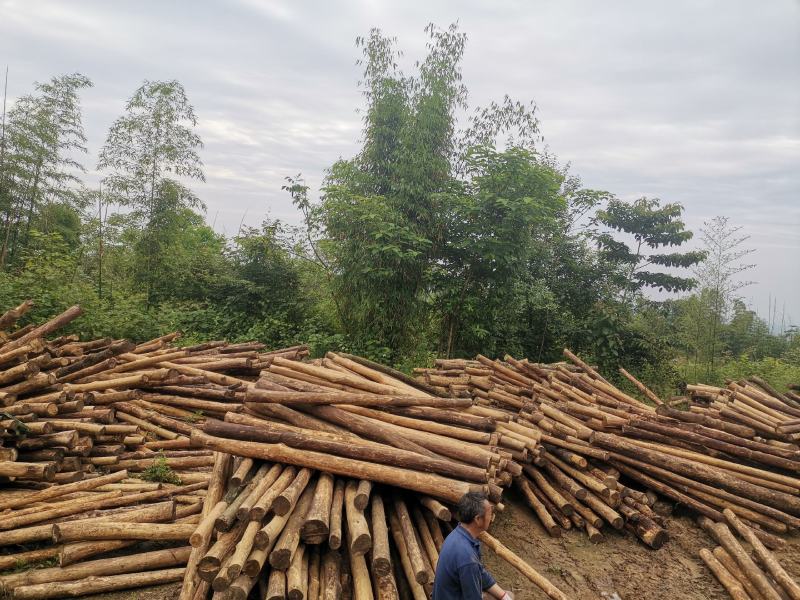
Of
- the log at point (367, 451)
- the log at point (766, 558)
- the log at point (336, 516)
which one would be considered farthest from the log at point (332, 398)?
the log at point (766, 558)

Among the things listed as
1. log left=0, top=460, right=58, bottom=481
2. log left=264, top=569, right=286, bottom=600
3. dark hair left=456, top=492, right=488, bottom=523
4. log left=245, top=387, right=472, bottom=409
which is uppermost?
log left=245, top=387, right=472, bottom=409

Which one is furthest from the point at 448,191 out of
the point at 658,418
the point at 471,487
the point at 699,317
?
the point at 471,487

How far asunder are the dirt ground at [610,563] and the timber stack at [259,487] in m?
0.64

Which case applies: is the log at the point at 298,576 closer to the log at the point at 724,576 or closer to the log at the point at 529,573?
the log at the point at 529,573

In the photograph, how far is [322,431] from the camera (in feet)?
16.9

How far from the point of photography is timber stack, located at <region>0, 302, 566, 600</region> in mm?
3965

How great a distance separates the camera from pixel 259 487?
436 centimetres

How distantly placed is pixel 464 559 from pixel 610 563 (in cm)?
324

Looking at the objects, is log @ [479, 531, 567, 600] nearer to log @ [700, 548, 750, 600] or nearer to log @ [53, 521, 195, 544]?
log @ [700, 548, 750, 600]

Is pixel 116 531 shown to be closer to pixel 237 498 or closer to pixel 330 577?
pixel 237 498

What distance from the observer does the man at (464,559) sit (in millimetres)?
3355

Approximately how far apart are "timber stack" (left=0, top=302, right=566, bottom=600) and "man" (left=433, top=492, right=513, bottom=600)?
60 centimetres

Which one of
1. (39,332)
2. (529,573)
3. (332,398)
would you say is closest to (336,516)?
(332,398)

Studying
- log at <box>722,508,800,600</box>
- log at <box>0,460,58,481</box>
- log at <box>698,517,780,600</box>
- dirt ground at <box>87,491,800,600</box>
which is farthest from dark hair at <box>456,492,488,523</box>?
log at <box>0,460,58,481</box>
